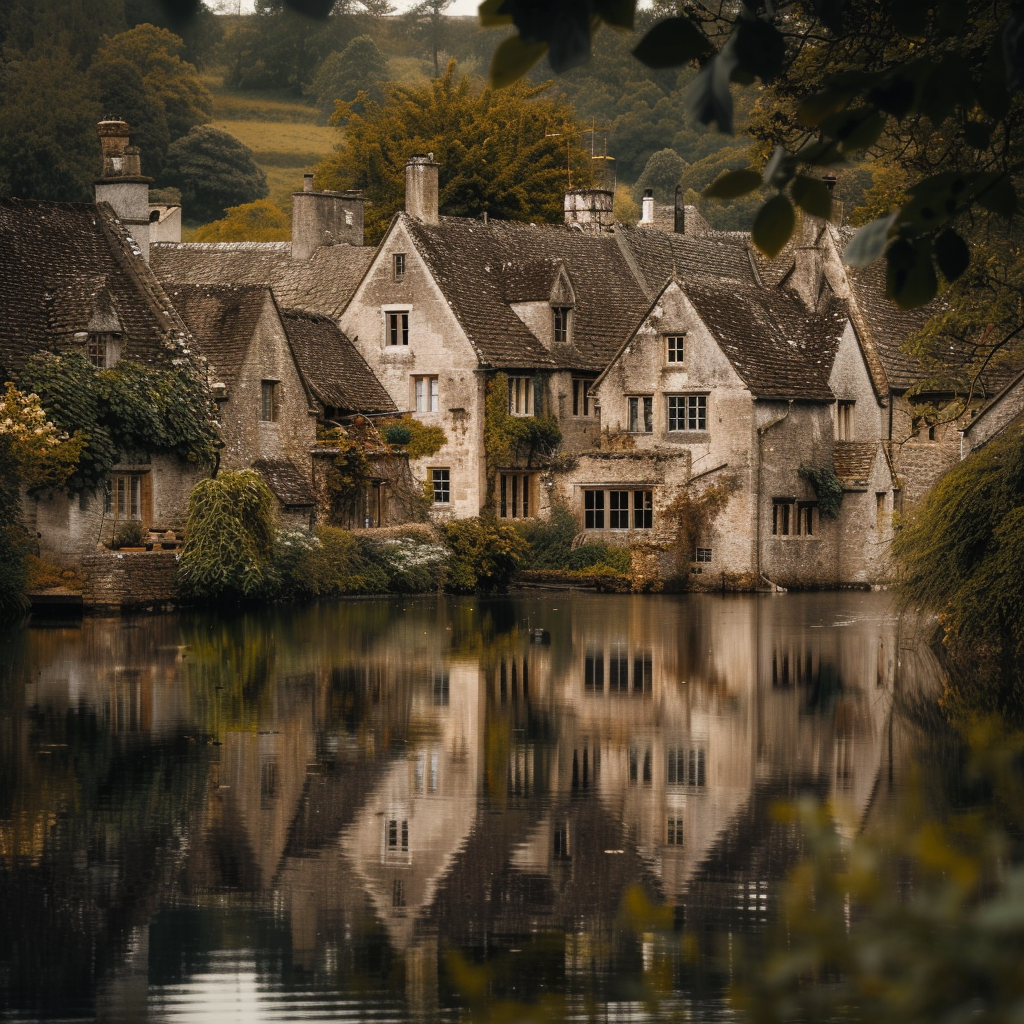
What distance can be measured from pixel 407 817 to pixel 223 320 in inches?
1242

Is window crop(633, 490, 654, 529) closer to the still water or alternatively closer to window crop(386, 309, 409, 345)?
window crop(386, 309, 409, 345)

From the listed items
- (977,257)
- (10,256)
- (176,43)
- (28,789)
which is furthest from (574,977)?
(176,43)

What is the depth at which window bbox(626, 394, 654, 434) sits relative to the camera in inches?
2034

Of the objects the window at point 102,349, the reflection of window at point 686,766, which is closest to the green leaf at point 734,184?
the reflection of window at point 686,766

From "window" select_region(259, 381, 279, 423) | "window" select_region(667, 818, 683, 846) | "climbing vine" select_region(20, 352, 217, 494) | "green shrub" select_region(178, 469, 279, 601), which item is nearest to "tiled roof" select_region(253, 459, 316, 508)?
"window" select_region(259, 381, 279, 423)

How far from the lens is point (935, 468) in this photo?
54.9 meters

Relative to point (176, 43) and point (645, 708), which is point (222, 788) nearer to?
point (645, 708)

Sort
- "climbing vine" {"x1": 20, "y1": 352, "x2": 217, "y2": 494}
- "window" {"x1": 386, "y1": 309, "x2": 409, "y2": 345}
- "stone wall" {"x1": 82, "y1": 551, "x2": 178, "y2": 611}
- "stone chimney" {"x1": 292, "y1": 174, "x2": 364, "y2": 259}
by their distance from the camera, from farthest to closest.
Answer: "stone chimney" {"x1": 292, "y1": 174, "x2": 364, "y2": 259}, "window" {"x1": 386, "y1": 309, "x2": 409, "y2": 345}, "climbing vine" {"x1": 20, "y1": 352, "x2": 217, "y2": 494}, "stone wall" {"x1": 82, "y1": 551, "x2": 178, "y2": 611}

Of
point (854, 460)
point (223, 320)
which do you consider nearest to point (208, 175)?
point (854, 460)

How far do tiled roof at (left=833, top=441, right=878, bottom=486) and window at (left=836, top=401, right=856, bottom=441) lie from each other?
0.45 m

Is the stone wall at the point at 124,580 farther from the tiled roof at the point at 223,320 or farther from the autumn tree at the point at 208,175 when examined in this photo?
the autumn tree at the point at 208,175

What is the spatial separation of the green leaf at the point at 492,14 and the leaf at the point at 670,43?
0.38 meters

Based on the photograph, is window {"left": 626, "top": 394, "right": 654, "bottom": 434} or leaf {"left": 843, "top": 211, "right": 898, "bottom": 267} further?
window {"left": 626, "top": 394, "right": 654, "bottom": 434}

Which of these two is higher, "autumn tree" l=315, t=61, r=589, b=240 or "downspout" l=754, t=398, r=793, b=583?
"autumn tree" l=315, t=61, r=589, b=240
